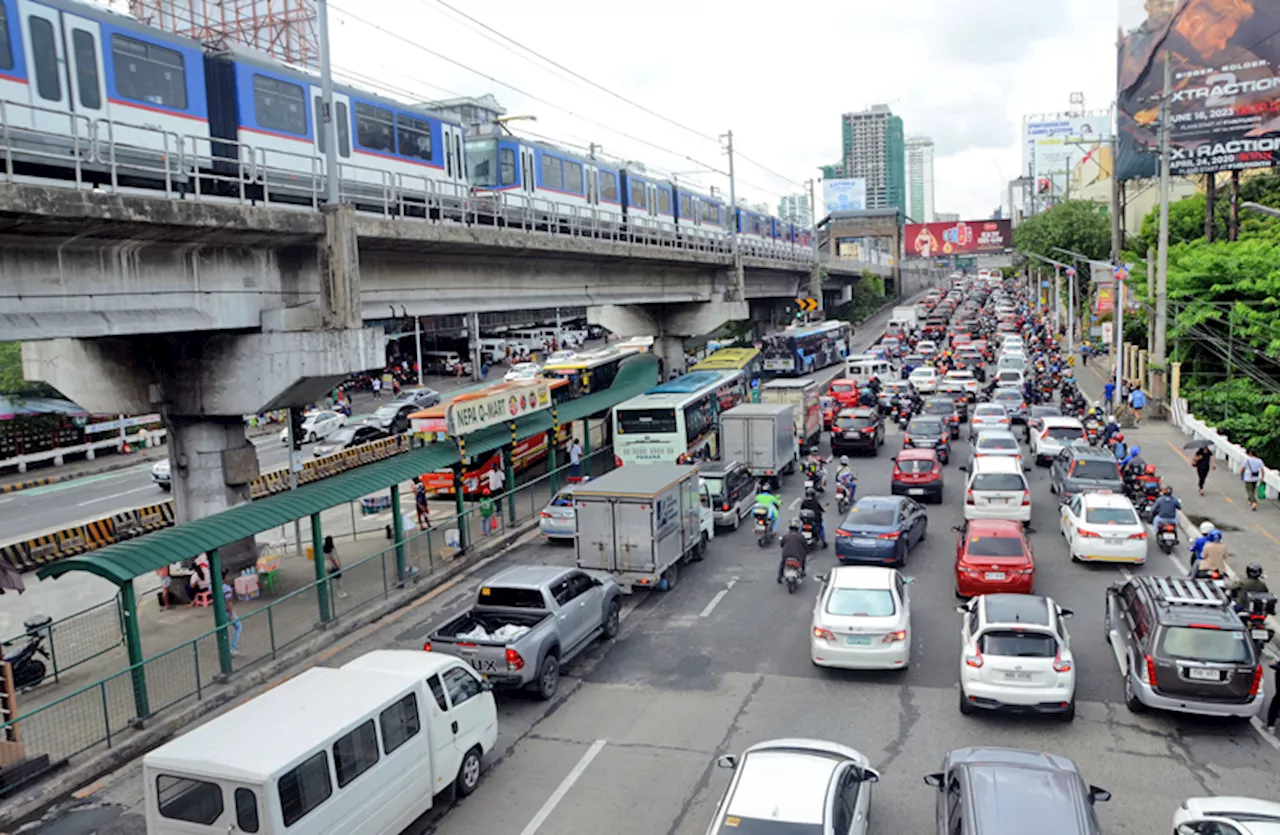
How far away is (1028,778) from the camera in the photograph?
8.53 m

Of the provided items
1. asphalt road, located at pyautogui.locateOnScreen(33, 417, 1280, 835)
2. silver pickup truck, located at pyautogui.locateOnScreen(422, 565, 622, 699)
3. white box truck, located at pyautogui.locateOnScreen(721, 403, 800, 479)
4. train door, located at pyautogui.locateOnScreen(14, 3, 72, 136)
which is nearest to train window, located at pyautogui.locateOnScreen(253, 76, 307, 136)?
train door, located at pyautogui.locateOnScreen(14, 3, 72, 136)

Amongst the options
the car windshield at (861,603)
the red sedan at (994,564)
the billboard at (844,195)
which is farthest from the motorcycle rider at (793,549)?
the billboard at (844,195)

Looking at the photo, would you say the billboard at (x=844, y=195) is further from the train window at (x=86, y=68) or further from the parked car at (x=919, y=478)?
the train window at (x=86, y=68)

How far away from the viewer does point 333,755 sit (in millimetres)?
9211

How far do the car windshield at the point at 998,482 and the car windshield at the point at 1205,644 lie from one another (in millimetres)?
10267

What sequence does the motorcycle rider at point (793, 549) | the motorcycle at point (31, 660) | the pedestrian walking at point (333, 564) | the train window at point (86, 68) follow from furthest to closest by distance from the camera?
1. the pedestrian walking at point (333, 564)
2. the motorcycle rider at point (793, 549)
3. the train window at point (86, 68)
4. the motorcycle at point (31, 660)

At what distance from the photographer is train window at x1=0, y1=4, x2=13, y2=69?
14469mm

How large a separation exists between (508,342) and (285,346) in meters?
64.8

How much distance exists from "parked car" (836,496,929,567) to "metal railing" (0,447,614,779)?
837 centimetres

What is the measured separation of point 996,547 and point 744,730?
7062 mm

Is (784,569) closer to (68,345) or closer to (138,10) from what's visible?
(68,345)

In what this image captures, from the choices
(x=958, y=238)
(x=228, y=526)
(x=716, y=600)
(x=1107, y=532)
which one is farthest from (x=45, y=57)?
(x=958, y=238)

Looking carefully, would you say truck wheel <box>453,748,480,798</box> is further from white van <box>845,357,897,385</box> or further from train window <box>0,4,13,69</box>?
white van <box>845,357,897,385</box>

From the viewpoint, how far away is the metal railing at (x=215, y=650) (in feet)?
42.3
